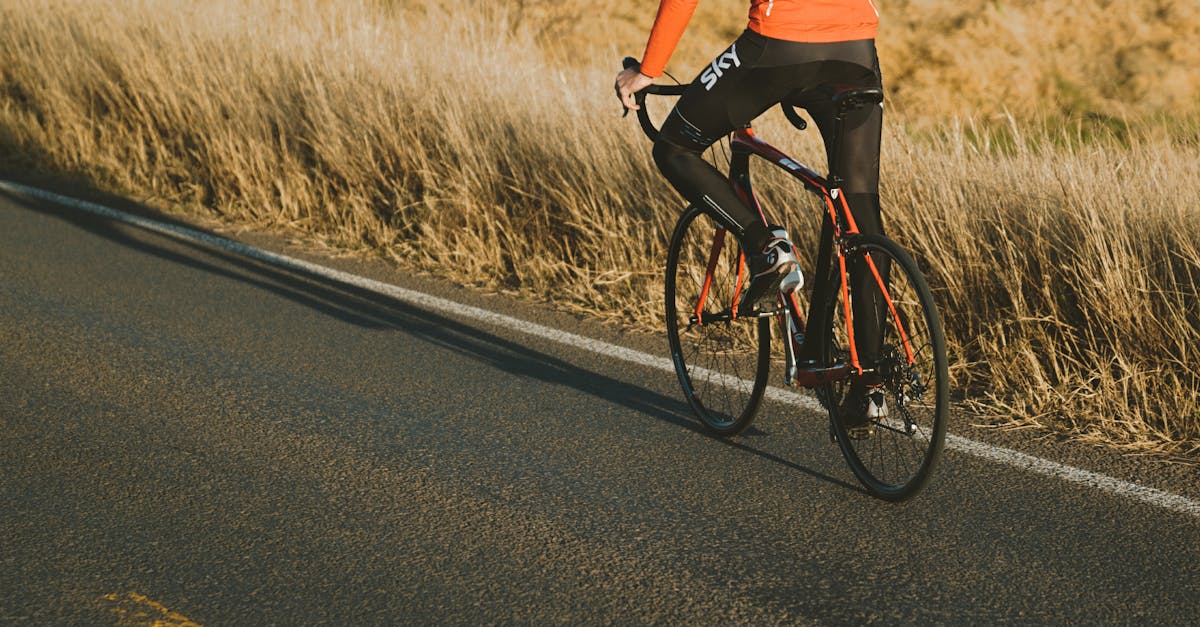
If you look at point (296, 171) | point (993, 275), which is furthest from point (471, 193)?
point (993, 275)

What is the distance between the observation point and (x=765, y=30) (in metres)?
4.15

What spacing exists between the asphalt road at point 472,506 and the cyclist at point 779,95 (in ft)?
1.87

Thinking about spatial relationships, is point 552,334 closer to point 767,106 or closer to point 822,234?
point 822,234

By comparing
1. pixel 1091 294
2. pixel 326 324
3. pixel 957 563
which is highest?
pixel 1091 294

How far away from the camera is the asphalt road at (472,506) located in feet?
11.4

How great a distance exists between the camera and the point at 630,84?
14.7 ft

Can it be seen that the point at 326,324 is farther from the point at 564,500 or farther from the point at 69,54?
the point at 69,54

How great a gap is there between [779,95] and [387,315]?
2893 mm

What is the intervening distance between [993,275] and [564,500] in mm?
2457

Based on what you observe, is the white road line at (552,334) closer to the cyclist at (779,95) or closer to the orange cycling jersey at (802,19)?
the cyclist at (779,95)

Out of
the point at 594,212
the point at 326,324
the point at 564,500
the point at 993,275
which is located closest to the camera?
the point at 564,500

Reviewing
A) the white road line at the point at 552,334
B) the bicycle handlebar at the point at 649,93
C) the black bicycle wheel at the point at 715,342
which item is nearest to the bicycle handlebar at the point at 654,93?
the bicycle handlebar at the point at 649,93

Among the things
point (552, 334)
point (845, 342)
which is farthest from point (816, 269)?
point (552, 334)

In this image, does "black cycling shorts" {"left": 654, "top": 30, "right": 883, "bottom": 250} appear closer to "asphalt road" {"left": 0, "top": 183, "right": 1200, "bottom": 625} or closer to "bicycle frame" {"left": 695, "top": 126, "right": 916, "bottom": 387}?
"bicycle frame" {"left": 695, "top": 126, "right": 916, "bottom": 387}
